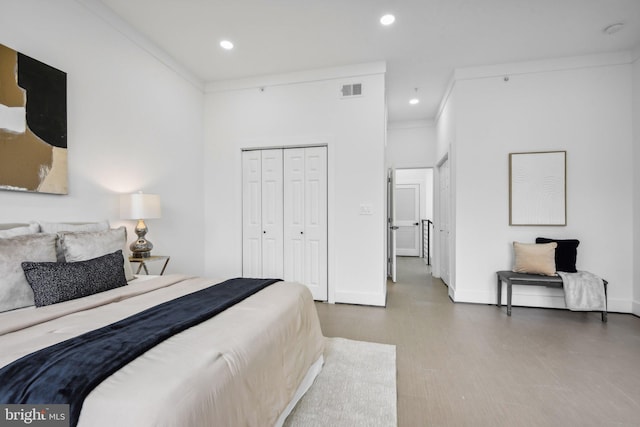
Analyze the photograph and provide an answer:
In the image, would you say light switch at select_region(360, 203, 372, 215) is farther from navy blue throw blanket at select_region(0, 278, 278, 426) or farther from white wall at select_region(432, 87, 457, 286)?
navy blue throw blanket at select_region(0, 278, 278, 426)

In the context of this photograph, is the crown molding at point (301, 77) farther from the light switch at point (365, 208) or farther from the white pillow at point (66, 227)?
the white pillow at point (66, 227)

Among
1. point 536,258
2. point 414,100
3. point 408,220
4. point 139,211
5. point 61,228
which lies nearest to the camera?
point 61,228

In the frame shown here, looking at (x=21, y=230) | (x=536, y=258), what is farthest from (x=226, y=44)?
(x=536, y=258)

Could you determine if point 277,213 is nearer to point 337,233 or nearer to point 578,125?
point 337,233

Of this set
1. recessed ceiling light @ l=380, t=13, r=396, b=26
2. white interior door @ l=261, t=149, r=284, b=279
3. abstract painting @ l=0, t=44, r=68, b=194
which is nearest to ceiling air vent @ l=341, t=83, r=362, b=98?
recessed ceiling light @ l=380, t=13, r=396, b=26

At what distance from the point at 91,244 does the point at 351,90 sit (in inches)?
125

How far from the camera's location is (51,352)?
0.97m

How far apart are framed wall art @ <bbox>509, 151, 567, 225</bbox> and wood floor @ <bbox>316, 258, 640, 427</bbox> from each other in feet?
3.67

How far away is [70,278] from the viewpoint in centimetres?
170

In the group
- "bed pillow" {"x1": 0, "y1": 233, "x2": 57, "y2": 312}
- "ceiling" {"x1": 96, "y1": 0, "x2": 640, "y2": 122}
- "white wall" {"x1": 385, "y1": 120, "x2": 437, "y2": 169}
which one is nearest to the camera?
"bed pillow" {"x1": 0, "y1": 233, "x2": 57, "y2": 312}

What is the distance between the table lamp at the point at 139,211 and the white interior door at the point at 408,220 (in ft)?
22.3

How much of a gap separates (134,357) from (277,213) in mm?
3095

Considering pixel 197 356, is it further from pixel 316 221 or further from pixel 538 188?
pixel 538 188

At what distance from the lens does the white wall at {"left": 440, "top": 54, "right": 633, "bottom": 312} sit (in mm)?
3420
